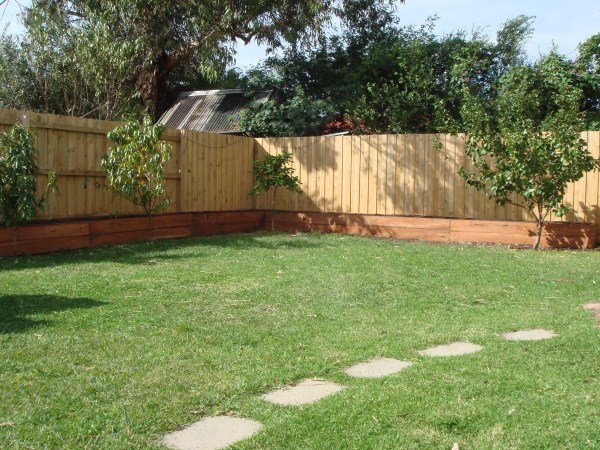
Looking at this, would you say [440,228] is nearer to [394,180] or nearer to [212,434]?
[394,180]

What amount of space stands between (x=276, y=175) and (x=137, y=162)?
151 inches

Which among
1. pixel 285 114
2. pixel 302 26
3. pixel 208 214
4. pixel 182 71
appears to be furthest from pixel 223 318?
pixel 182 71

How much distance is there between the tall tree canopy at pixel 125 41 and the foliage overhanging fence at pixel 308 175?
4402 millimetres

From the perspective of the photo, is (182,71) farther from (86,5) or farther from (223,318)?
(223,318)

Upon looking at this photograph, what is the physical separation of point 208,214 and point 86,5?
8.25 m

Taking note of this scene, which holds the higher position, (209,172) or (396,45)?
(396,45)

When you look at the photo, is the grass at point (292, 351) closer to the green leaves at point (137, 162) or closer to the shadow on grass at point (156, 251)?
the shadow on grass at point (156, 251)

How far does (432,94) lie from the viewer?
18.6 metres

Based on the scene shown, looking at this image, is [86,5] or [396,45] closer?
[86,5]

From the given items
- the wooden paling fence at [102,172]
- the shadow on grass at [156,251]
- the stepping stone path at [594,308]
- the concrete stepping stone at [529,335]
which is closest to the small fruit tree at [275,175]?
the wooden paling fence at [102,172]

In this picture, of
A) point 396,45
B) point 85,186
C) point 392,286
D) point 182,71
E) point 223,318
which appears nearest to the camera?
point 223,318

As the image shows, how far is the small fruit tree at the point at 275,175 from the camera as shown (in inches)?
549

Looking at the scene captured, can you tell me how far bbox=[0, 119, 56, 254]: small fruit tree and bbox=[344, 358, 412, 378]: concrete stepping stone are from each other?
6048mm

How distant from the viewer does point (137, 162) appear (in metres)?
10.9
